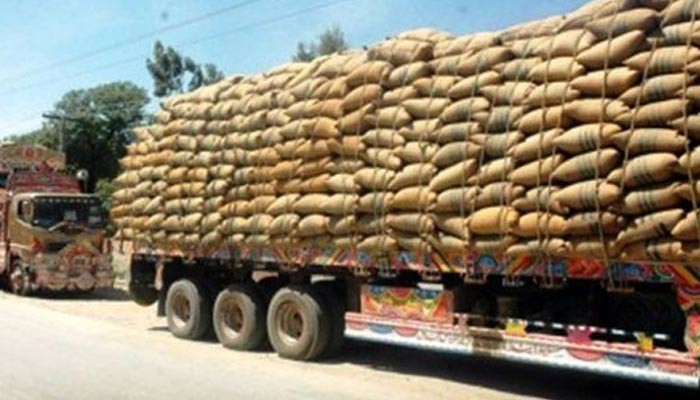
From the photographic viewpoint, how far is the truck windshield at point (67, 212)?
2206cm

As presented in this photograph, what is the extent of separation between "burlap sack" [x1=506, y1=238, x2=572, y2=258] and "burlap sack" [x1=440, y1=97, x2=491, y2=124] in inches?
56.5

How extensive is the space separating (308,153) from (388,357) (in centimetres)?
282

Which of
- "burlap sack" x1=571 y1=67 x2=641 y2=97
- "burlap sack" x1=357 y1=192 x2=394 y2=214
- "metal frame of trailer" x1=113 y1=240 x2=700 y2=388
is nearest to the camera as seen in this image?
"metal frame of trailer" x1=113 y1=240 x2=700 y2=388

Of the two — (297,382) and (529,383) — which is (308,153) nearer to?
(297,382)

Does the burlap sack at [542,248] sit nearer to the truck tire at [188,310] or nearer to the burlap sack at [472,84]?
the burlap sack at [472,84]

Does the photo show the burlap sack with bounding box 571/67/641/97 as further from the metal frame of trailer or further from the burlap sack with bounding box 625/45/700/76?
the metal frame of trailer

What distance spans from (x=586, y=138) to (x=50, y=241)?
53.5 ft

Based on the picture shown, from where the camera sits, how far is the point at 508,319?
9.47m

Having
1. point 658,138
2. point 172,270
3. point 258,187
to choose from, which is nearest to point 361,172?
point 258,187

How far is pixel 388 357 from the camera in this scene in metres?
12.1

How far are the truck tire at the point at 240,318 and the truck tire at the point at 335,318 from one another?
4.03ft

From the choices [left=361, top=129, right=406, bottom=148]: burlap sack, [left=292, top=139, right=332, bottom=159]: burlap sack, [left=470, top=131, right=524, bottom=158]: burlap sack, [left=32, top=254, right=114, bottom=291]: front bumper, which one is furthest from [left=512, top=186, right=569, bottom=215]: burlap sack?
[left=32, top=254, right=114, bottom=291]: front bumper

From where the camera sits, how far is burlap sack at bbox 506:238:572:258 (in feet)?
27.5

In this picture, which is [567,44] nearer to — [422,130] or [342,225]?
[422,130]
